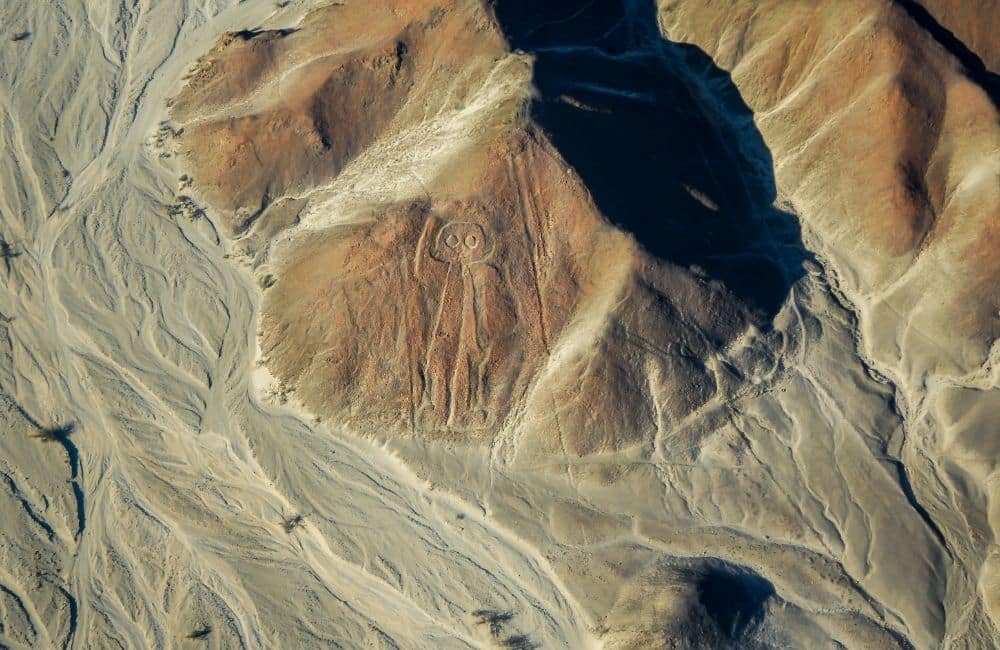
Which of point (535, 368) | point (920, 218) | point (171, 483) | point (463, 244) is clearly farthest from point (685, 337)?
point (171, 483)

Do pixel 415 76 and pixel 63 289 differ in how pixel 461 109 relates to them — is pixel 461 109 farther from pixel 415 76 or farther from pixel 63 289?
pixel 63 289

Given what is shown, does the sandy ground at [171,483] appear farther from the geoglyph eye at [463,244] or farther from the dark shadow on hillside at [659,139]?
the dark shadow on hillside at [659,139]

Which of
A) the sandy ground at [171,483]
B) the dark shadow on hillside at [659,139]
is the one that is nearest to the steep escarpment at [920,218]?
the dark shadow on hillside at [659,139]

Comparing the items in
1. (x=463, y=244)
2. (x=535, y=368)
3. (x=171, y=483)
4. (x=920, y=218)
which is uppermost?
(x=920, y=218)

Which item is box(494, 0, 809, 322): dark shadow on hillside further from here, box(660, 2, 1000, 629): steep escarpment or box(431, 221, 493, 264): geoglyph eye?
box(431, 221, 493, 264): geoglyph eye

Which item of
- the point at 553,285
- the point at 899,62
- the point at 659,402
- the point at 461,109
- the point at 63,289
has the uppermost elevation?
the point at 899,62

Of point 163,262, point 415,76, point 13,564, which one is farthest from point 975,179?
point 13,564

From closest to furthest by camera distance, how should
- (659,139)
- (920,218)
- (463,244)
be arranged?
(463,244), (920,218), (659,139)

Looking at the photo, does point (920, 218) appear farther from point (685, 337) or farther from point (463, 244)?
point (463, 244)

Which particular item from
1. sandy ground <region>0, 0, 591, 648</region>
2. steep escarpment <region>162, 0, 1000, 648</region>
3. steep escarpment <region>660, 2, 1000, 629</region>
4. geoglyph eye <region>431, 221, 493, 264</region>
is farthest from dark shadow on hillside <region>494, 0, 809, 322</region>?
sandy ground <region>0, 0, 591, 648</region>
